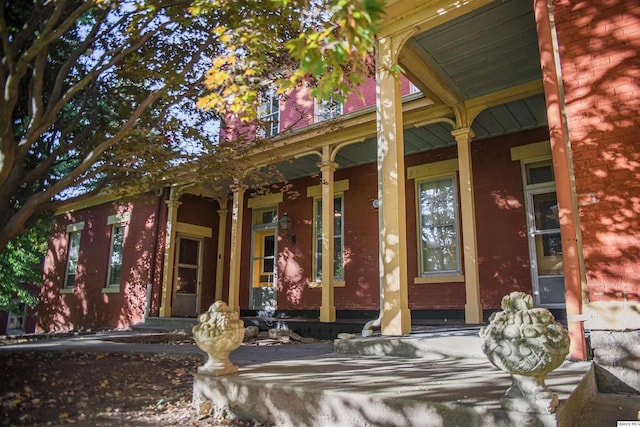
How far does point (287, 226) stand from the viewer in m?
10.4

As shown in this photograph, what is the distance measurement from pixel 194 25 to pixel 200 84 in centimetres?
79

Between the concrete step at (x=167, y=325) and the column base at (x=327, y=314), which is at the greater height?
the column base at (x=327, y=314)

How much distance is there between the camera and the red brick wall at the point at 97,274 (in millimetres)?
11562

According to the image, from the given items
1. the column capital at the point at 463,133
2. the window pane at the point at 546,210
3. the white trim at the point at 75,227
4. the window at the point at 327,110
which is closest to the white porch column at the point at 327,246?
the window at the point at 327,110

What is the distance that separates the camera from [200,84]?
627cm

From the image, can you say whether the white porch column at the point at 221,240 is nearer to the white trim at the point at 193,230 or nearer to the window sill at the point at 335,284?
the white trim at the point at 193,230

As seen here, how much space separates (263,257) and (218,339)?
763cm

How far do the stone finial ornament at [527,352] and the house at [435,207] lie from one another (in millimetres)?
1628

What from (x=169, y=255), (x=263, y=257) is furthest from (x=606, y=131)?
(x=169, y=255)

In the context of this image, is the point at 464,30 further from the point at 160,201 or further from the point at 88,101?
the point at 160,201

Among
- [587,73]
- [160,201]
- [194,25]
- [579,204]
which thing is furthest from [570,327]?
[160,201]

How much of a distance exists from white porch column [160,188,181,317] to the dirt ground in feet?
13.1

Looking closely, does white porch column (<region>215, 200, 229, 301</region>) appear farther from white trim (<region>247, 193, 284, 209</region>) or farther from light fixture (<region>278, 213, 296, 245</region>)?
light fixture (<region>278, 213, 296, 245</region>)

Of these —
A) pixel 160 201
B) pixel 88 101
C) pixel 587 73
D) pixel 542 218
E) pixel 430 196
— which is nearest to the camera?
pixel 587 73
